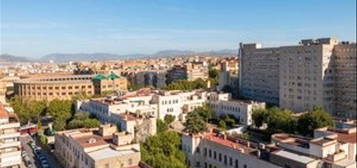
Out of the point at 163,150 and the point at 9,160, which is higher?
the point at 9,160

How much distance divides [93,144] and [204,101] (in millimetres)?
14401

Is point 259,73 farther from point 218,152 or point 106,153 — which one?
point 106,153

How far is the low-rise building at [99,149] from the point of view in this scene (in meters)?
11.0

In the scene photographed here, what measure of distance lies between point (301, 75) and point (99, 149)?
53.0 feet

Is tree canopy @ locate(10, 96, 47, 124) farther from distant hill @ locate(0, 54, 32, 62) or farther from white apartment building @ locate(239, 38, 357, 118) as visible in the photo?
white apartment building @ locate(239, 38, 357, 118)

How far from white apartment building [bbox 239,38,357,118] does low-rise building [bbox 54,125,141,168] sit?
11.5 m

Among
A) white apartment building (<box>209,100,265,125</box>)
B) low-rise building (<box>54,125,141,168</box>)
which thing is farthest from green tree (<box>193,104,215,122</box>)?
low-rise building (<box>54,125,141,168</box>)

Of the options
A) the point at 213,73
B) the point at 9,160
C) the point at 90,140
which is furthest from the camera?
the point at 213,73

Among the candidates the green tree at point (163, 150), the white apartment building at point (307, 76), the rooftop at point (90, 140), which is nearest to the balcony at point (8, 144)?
the rooftop at point (90, 140)

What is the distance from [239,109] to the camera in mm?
23188

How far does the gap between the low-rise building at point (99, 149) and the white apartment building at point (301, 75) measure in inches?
454

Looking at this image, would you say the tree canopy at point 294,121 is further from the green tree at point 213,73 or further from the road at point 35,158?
the green tree at point 213,73

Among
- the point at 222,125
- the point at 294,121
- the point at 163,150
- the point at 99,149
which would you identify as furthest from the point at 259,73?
the point at 99,149

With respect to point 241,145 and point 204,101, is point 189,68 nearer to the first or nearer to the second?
point 204,101
